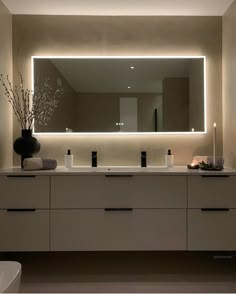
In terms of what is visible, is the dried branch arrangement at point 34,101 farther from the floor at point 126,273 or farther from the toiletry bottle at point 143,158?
the floor at point 126,273

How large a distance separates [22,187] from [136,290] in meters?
1.05

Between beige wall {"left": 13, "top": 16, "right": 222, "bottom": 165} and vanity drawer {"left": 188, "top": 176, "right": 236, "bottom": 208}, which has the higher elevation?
beige wall {"left": 13, "top": 16, "right": 222, "bottom": 165}

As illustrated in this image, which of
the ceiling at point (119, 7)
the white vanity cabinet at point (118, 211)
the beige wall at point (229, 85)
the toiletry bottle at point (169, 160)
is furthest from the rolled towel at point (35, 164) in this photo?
the beige wall at point (229, 85)

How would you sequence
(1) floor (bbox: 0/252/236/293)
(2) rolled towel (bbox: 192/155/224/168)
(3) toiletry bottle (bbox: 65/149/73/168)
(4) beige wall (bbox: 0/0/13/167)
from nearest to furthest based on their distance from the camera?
(1) floor (bbox: 0/252/236/293) < (2) rolled towel (bbox: 192/155/224/168) < (4) beige wall (bbox: 0/0/13/167) < (3) toiletry bottle (bbox: 65/149/73/168)

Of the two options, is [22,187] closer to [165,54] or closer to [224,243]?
[224,243]

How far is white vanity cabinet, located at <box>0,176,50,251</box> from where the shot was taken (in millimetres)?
1983

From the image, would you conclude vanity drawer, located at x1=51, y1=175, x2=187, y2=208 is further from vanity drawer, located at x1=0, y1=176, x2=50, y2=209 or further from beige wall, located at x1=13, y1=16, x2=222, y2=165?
beige wall, located at x1=13, y1=16, x2=222, y2=165

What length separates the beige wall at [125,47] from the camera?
8.35 ft

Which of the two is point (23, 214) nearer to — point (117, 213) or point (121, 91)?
point (117, 213)

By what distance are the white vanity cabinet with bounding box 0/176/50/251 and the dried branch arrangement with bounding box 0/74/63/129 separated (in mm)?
661

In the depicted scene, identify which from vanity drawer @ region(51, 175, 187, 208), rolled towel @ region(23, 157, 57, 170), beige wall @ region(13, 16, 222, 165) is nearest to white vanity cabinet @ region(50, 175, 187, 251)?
vanity drawer @ region(51, 175, 187, 208)

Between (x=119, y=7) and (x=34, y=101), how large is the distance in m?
1.08

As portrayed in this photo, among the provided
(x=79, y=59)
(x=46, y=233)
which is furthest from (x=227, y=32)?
(x=46, y=233)

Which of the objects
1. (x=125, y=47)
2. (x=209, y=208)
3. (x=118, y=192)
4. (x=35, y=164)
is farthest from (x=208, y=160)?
(x=35, y=164)
